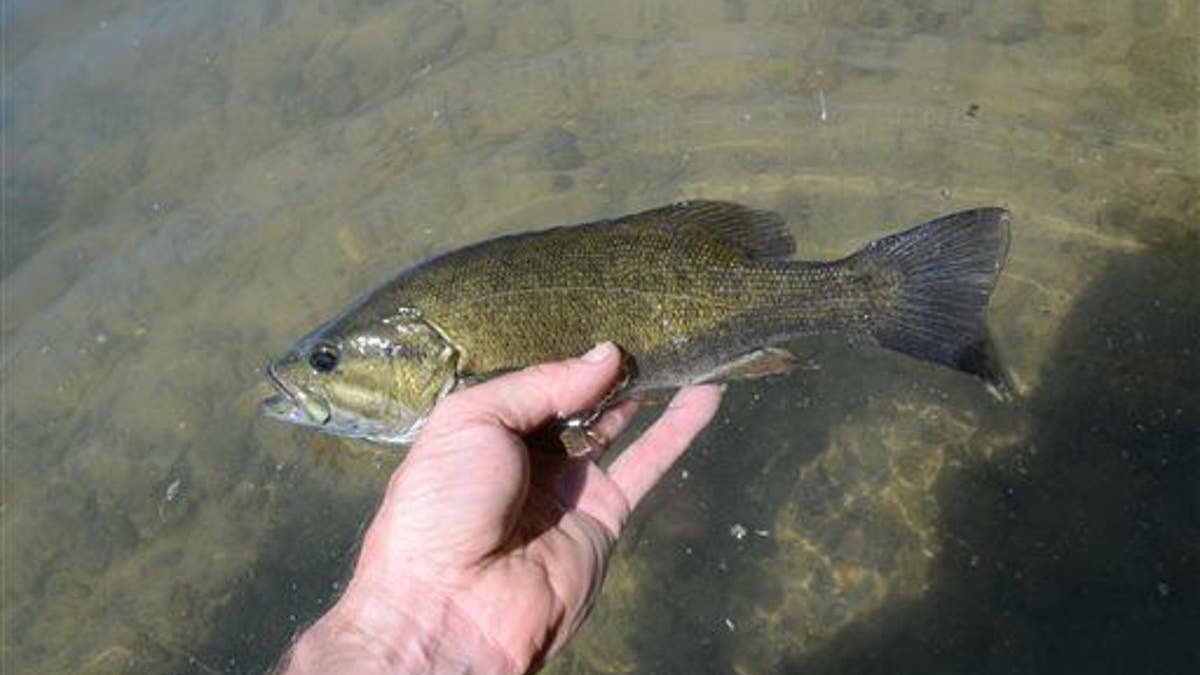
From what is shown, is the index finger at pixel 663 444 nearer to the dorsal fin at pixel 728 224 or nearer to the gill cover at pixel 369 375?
the dorsal fin at pixel 728 224

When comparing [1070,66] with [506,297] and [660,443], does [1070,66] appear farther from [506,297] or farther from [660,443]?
[506,297]

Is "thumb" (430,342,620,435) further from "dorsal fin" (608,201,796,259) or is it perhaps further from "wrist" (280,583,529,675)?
"wrist" (280,583,529,675)

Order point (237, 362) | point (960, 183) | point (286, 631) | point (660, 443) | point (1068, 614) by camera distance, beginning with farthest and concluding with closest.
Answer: point (237, 362)
point (960, 183)
point (286, 631)
point (1068, 614)
point (660, 443)

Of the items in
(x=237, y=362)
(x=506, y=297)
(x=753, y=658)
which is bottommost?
(x=753, y=658)

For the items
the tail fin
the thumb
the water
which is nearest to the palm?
the thumb

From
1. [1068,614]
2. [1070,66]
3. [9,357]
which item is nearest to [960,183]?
[1070,66]

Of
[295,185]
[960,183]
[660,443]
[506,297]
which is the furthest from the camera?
[295,185]

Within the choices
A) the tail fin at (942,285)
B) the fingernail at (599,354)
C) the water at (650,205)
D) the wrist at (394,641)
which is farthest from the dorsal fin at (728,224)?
the water at (650,205)

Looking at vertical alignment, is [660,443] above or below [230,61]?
below
